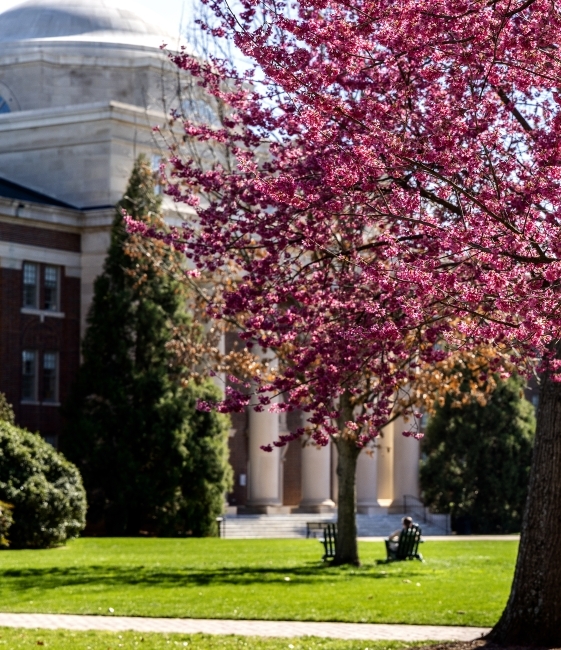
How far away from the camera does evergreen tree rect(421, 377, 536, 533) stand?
6762cm

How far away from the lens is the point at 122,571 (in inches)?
1202

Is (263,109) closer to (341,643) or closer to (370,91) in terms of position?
(370,91)

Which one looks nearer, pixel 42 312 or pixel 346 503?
pixel 346 503

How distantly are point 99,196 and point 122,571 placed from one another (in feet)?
113

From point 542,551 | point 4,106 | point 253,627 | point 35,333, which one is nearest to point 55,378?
point 35,333

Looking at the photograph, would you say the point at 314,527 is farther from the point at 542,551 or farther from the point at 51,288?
the point at 542,551

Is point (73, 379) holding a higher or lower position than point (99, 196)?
lower

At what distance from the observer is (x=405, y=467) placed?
7250 cm

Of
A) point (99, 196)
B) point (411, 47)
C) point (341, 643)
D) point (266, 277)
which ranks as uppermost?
point (99, 196)

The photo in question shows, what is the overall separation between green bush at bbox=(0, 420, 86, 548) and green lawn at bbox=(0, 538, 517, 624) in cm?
97

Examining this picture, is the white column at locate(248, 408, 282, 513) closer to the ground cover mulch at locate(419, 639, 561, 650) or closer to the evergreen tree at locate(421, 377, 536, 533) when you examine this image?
the evergreen tree at locate(421, 377, 536, 533)

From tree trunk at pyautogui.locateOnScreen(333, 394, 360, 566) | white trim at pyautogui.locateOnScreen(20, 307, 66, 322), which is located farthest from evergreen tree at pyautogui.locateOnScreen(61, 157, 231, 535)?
tree trunk at pyautogui.locateOnScreen(333, 394, 360, 566)

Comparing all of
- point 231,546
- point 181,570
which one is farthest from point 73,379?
point 181,570

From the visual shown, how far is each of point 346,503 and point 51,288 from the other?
96.4 feet
